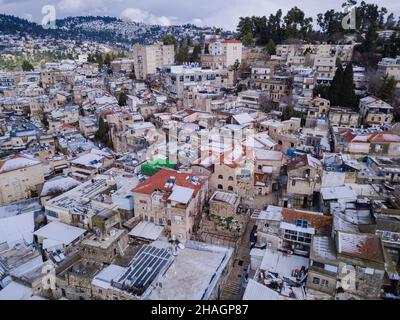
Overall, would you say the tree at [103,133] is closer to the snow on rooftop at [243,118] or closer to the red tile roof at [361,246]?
the snow on rooftop at [243,118]

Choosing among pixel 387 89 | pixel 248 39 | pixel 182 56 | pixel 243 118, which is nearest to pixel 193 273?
pixel 243 118

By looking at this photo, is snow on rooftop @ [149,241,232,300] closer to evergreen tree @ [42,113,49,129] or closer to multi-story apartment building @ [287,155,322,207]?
multi-story apartment building @ [287,155,322,207]

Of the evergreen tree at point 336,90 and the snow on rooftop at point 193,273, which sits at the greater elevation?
the evergreen tree at point 336,90

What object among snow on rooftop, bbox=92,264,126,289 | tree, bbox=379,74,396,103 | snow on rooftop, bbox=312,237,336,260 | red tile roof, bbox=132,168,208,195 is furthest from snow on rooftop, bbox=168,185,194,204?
tree, bbox=379,74,396,103

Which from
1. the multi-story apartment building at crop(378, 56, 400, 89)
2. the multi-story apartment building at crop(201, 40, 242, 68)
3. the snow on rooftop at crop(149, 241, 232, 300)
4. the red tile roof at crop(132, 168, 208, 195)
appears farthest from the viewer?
the multi-story apartment building at crop(201, 40, 242, 68)

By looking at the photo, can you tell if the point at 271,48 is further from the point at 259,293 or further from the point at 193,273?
the point at 259,293

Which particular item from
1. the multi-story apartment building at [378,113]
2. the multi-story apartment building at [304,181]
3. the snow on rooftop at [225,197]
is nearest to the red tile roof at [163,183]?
the snow on rooftop at [225,197]
